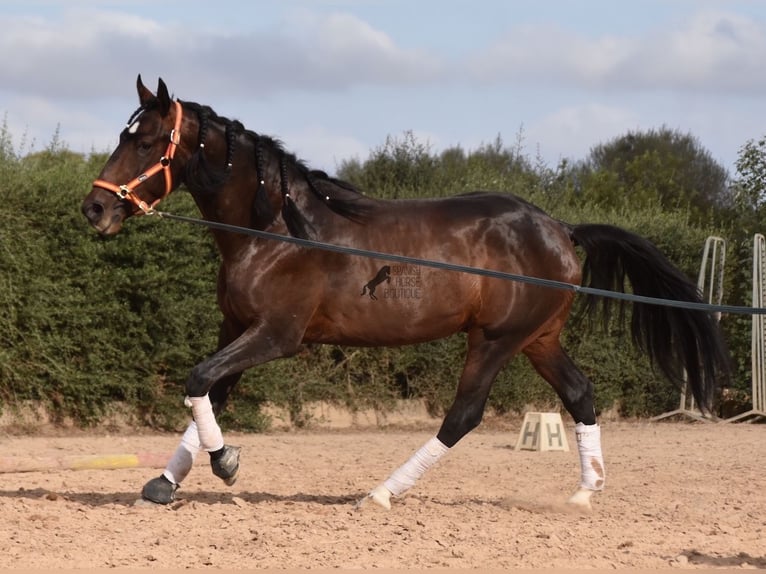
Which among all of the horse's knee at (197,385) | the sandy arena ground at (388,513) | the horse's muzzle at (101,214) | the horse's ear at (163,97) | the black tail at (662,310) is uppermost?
the horse's ear at (163,97)

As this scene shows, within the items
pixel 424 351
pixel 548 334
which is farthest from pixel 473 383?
pixel 424 351

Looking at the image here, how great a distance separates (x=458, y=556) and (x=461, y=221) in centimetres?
216

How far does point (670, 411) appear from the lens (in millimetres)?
13492

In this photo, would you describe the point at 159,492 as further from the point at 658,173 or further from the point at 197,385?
the point at 658,173

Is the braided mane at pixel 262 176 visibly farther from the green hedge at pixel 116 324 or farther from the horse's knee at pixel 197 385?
the green hedge at pixel 116 324

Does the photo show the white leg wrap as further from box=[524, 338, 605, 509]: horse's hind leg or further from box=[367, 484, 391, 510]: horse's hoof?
box=[524, 338, 605, 509]: horse's hind leg

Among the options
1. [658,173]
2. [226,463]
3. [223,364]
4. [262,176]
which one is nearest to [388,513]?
[226,463]

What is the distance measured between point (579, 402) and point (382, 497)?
1.34m

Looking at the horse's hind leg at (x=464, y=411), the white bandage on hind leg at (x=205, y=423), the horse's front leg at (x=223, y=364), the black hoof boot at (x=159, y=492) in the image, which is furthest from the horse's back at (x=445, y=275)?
the black hoof boot at (x=159, y=492)

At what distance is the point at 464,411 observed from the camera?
671 cm

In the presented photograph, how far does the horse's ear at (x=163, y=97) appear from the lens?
6.36m

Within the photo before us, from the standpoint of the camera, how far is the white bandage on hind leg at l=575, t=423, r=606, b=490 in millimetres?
6961

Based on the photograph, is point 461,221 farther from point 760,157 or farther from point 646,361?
point 760,157

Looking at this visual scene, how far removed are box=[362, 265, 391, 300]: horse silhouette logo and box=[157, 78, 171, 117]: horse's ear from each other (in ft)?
4.70
